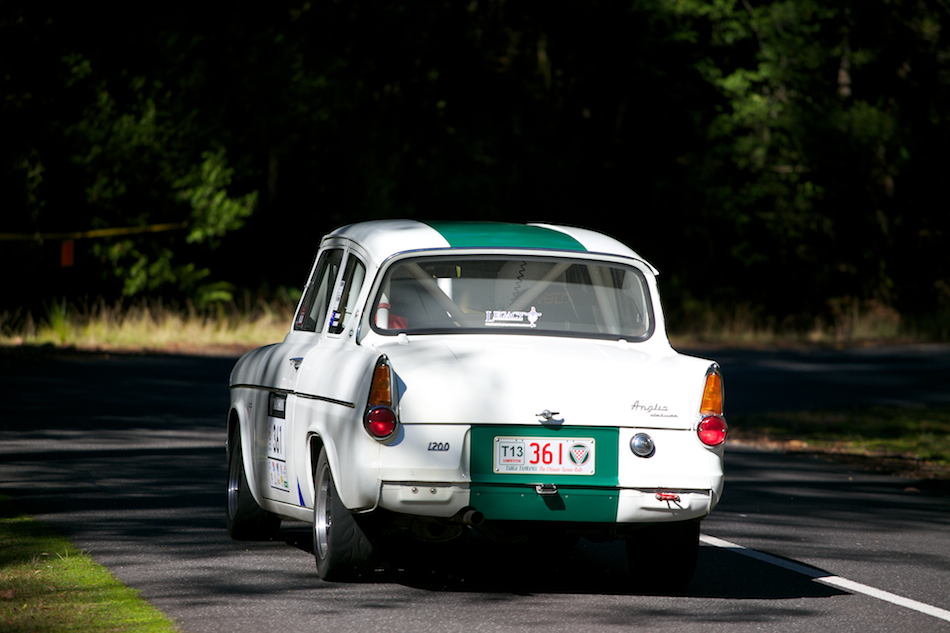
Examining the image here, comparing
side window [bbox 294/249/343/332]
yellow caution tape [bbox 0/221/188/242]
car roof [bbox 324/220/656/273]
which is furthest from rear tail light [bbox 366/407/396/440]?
yellow caution tape [bbox 0/221/188/242]

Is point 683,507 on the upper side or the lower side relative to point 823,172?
lower

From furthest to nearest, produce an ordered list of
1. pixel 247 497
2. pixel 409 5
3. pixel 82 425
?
pixel 409 5 → pixel 82 425 → pixel 247 497

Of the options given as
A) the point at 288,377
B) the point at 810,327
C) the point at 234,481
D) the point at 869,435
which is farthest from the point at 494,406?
the point at 810,327

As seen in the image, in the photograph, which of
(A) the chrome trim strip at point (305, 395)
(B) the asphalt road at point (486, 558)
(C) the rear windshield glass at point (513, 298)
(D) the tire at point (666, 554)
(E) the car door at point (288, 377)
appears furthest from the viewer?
(E) the car door at point (288, 377)

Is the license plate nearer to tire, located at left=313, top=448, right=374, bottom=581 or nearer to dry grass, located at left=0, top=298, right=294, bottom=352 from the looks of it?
tire, located at left=313, top=448, right=374, bottom=581

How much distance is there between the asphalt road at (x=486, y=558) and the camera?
6.81 meters

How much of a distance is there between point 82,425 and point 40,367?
7.23 m

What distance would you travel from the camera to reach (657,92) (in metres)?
46.8

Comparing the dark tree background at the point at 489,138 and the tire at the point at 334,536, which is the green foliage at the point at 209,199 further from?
the tire at the point at 334,536

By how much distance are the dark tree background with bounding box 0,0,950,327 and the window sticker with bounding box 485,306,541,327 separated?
957 inches

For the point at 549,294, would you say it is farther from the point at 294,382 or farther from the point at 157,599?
the point at 157,599

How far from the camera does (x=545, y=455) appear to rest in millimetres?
6961

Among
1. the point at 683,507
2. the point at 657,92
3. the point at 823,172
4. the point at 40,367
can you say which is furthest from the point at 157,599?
the point at 657,92

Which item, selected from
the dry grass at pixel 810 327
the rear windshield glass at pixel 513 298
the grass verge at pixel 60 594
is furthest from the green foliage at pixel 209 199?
the rear windshield glass at pixel 513 298
